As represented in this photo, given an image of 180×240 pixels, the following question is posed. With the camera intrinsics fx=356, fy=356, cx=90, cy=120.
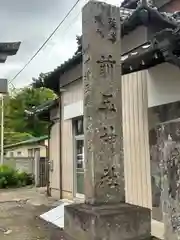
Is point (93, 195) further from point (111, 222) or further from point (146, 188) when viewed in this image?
point (146, 188)

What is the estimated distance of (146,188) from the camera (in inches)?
324

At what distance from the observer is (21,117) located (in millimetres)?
39219

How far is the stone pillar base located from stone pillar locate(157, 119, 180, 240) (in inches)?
45.4

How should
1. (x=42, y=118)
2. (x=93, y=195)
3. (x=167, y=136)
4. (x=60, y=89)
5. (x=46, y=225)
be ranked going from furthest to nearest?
(x=42, y=118) → (x=60, y=89) → (x=46, y=225) → (x=93, y=195) → (x=167, y=136)

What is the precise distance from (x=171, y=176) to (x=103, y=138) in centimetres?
192

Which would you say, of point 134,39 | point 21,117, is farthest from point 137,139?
point 21,117

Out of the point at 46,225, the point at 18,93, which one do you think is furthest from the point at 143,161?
the point at 18,93

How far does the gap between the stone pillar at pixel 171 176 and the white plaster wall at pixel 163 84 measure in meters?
4.02

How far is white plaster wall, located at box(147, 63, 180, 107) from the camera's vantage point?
7438 millimetres

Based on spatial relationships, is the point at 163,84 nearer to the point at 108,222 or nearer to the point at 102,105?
the point at 102,105

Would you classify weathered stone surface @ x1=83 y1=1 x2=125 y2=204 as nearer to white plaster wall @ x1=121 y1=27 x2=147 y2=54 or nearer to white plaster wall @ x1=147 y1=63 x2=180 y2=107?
white plaster wall @ x1=147 y1=63 x2=180 y2=107

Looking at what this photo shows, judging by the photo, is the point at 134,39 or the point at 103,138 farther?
the point at 134,39

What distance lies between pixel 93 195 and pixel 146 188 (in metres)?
3.47

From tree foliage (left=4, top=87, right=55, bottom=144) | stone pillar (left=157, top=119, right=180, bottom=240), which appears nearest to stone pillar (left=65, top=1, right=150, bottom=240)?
stone pillar (left=157, top=119, right=180, bottom=240)
